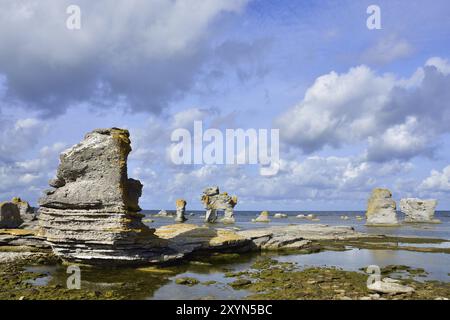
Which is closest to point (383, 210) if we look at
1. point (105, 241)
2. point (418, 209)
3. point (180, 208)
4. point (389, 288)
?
point (418, 209)

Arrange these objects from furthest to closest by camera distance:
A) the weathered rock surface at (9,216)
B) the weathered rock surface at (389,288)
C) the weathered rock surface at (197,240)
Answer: the weathered rock surface at (9,216), the weathered rock surface at (197,240), the weathered rock surface at (389,288)

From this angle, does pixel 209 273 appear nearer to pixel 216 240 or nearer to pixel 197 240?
pixel 197 240

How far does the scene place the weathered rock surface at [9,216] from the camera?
47188mm

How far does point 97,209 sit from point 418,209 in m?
112

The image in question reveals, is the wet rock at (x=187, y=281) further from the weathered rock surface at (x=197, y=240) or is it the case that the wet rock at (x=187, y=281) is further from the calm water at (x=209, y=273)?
the weathered rock surface at (x=197, y=240)

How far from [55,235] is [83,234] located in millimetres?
2492

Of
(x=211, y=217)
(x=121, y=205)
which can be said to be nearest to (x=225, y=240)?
(x=121, y=205)

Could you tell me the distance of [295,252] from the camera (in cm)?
3834

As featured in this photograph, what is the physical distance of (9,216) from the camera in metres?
48.2

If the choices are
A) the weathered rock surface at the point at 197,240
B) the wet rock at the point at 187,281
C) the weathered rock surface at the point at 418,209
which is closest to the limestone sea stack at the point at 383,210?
the weathered rock surface at the point at 418,209

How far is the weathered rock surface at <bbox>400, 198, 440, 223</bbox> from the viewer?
11497 centimetres

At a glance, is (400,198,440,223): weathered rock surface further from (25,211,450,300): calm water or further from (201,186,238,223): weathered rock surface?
(25,211,450,300): calm water

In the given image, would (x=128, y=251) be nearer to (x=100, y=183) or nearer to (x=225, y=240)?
(x=100, y=183)

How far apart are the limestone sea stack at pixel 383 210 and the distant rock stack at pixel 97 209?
79.7m
